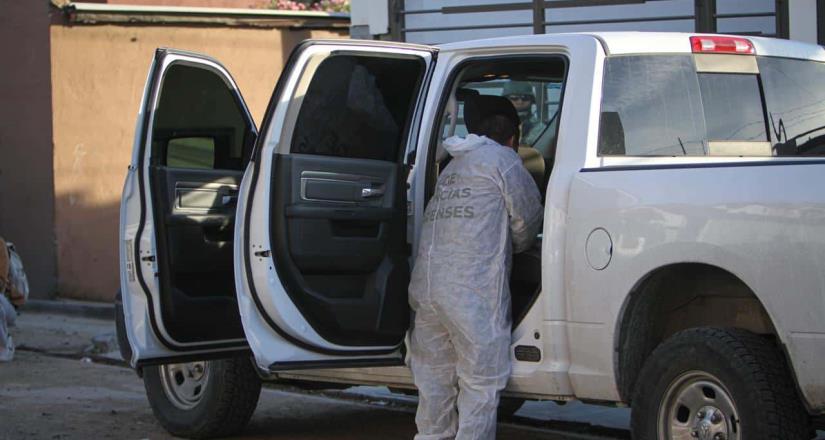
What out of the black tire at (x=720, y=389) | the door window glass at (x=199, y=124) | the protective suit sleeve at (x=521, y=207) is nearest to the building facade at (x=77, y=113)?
the door window glass at (x=199, y=124)

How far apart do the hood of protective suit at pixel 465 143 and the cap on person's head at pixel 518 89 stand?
983 mm

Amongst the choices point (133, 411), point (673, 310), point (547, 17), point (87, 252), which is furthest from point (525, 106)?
point (87, 252)

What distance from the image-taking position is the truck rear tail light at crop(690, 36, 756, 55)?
19.1 feet

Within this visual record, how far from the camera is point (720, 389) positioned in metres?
4.92

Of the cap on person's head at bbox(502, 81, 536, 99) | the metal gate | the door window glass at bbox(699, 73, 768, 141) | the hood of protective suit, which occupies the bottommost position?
the hood of protective suit

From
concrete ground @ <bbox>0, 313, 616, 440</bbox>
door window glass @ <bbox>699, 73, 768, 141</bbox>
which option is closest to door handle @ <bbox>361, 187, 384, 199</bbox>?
door window glass @ <bbox>699, 73, 768, 141</bbox>

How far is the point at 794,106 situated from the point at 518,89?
143 centimetres

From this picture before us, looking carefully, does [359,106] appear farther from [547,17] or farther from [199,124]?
[547,17]

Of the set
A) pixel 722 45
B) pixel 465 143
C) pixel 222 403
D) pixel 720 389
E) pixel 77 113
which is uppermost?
pixel 77 113

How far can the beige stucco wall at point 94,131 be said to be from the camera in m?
14.0

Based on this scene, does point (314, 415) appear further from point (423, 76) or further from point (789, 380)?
point (789, 380)

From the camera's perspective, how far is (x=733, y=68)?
5.91 m

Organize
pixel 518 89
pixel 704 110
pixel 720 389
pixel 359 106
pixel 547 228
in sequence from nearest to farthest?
1. pixel 720 389
2. pixel 547 228
3. pixel 704 110
4. pixel 359 106
5. pixel 518 89

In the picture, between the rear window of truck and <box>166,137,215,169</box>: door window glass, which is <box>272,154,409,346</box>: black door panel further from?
<box>166,137,215,169</box>: door window glass
